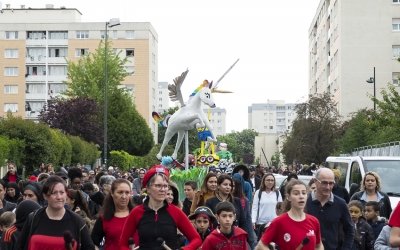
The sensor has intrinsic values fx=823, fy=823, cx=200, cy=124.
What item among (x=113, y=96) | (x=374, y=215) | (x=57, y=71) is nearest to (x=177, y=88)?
(x=374, y=215)

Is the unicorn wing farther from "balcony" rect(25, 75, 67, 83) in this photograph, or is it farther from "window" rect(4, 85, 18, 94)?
"window" rect(4, 85, 18, 94)

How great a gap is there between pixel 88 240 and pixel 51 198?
1.41 ft

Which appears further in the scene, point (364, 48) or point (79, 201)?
point (364, 48)

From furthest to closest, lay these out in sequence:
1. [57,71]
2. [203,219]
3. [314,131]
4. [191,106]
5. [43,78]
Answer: [57,71], [43,78], [314,131], [191,106], [203,219]

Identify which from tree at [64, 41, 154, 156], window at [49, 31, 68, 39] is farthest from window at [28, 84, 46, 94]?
tree at [64, 41, 154, 156]

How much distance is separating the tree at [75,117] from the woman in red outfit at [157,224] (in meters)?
50.1

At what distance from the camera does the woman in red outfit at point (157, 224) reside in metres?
6.41

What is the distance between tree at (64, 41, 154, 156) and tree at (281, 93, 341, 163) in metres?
16.1

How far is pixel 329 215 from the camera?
797 cm

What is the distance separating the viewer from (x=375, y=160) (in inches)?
648

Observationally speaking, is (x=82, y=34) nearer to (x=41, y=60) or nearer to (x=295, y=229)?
(x=41, y=60)

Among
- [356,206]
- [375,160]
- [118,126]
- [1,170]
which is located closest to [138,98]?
[118,126]

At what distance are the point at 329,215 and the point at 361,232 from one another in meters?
1.78

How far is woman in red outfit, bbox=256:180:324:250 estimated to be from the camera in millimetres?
6531
